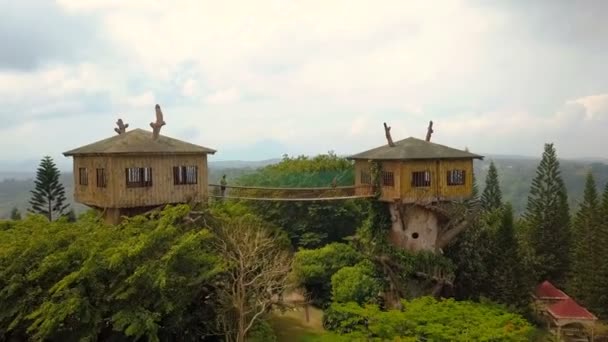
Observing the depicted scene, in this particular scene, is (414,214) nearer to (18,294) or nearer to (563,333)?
(563,333)

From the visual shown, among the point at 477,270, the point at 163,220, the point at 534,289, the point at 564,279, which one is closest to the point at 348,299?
the point at 477,270

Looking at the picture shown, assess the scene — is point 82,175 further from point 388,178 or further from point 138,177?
point 388,178

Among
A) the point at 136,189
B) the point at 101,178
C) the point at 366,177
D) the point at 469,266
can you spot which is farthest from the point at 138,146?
the point at 469,266

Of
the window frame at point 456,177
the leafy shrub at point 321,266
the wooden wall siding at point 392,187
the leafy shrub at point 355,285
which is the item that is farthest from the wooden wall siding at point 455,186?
the leafy shrub at point 321,266

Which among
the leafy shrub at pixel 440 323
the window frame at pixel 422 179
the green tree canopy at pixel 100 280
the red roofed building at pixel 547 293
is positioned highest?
the window frame at pixel 422 179

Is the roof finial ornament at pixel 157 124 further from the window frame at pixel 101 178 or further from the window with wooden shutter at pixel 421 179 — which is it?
the window with wooden shutter at pixel 421 179

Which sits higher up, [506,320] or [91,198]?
[91,198]

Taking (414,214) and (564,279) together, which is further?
(564,279)
